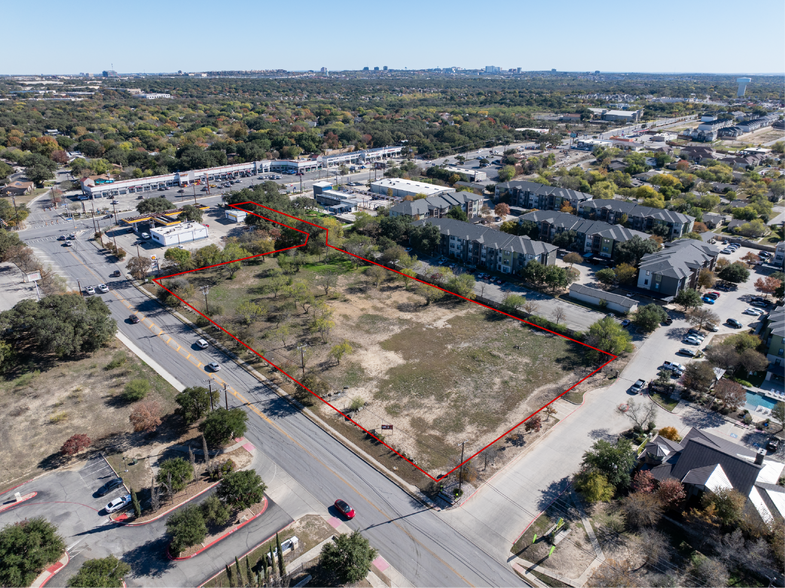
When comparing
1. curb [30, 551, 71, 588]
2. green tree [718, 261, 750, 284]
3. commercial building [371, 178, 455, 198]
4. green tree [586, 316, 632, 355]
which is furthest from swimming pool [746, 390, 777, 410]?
commercial building [371, 178, 455, 198]

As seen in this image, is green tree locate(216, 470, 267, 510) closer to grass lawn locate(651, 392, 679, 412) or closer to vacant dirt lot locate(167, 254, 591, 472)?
vacant dirt lot locate(167, 254, 591, 472)

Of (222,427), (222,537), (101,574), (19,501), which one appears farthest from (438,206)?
(101,574)

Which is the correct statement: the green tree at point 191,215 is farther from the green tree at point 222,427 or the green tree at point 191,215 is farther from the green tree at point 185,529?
the green tree at point 185,529

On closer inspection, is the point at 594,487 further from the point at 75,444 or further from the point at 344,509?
the point at 75,444

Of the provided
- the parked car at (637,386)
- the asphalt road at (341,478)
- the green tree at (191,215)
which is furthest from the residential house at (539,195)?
the asphalt road at (341,478)

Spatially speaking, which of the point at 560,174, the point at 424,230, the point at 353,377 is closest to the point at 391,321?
the point at 353,377

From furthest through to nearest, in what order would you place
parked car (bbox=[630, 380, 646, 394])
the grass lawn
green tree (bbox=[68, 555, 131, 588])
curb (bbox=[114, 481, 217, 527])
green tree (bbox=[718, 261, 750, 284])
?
green tree (bbox=[718, 261, 750, 284]), parked car (bbox=[630, 380, 646, 394]), the grass lawn, curb (bbox=[114, 481, 217, 527]), green tree (bbox=[68, 555, 131, 588])

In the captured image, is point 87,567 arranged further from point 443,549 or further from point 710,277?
point 710,277
